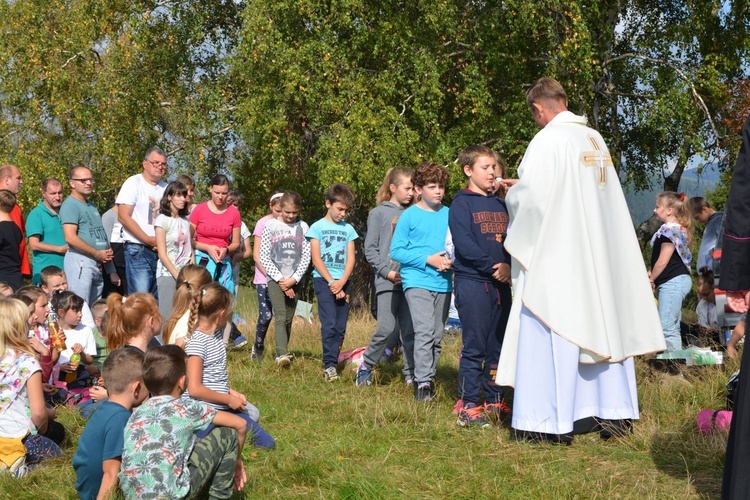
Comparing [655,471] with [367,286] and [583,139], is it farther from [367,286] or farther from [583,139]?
[367,286]

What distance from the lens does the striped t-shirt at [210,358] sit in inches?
227

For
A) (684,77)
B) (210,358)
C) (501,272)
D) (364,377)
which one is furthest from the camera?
(684,77)

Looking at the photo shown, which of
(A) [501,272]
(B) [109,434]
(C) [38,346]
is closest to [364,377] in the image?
(A) [501,272]

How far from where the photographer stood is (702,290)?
1057 cm

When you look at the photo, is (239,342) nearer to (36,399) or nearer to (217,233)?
(217,233)

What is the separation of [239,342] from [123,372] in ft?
21.3

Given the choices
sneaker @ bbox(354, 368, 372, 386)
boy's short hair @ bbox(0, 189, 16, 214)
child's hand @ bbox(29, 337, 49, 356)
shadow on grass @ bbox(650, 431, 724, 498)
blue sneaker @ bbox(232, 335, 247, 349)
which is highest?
boy's short hair @ bbox(0, 189, 16, 214)

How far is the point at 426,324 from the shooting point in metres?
7.65

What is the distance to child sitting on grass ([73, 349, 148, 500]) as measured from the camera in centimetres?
479

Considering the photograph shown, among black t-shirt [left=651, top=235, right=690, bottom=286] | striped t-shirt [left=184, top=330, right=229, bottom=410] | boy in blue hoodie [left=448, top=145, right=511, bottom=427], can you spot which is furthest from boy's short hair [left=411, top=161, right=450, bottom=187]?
black t-shirt [left=651, top=235, right=690, bottom=286]

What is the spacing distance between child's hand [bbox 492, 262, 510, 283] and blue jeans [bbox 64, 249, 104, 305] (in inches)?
183

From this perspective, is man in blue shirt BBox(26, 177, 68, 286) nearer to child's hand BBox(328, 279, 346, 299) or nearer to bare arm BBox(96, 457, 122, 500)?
child's hand BBox(328, 279, 346, 299)

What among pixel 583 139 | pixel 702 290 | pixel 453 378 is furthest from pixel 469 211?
pixel 702 290

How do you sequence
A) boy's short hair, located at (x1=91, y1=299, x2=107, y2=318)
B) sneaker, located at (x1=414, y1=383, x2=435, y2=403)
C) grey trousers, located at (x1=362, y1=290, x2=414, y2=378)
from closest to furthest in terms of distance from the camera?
sneaker, located at (x1=414, y1=383, x2=435, y2=403) → grey trousers, located at (x1=362, y1=290, x2=414, y2=378) → boy's short hair, located at (x1=91, y1=299, x2=107, y2=318)
